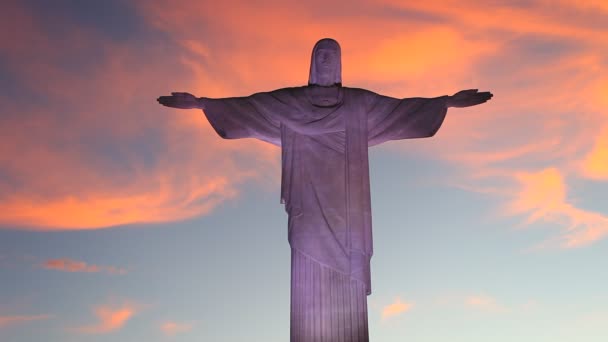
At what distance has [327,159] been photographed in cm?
1535

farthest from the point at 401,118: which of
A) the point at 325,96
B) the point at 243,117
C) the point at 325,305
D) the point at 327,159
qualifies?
the point at 325,305

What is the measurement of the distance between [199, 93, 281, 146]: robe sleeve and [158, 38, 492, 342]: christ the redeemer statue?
0.06 ft

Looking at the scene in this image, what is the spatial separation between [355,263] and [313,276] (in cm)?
74

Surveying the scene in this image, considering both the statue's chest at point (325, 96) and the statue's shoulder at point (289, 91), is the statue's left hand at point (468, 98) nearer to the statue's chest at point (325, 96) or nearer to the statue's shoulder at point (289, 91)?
the statue's chest at point (325, 96)

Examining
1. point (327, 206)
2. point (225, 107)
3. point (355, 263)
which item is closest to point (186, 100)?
point (225, 107)

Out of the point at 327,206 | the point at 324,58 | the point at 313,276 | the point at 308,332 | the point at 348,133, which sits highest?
the point at 324,58

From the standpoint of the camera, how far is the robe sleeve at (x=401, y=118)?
15852 mm

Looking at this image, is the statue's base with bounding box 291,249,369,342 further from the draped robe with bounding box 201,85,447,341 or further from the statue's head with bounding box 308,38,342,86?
the statue's head with bounding box 308,38,342,86

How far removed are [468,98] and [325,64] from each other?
2.67m

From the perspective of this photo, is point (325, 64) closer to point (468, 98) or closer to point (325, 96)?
point (325, 96)

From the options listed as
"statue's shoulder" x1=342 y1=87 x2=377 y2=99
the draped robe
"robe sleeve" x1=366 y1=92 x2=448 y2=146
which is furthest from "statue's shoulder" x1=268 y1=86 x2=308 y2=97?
"robe sleeve" x1=366 y1=92 x2=448 y2=146

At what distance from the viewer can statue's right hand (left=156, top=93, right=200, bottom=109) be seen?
604 inches

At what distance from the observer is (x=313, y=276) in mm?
14602

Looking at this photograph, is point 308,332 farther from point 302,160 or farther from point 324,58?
point 324,58
